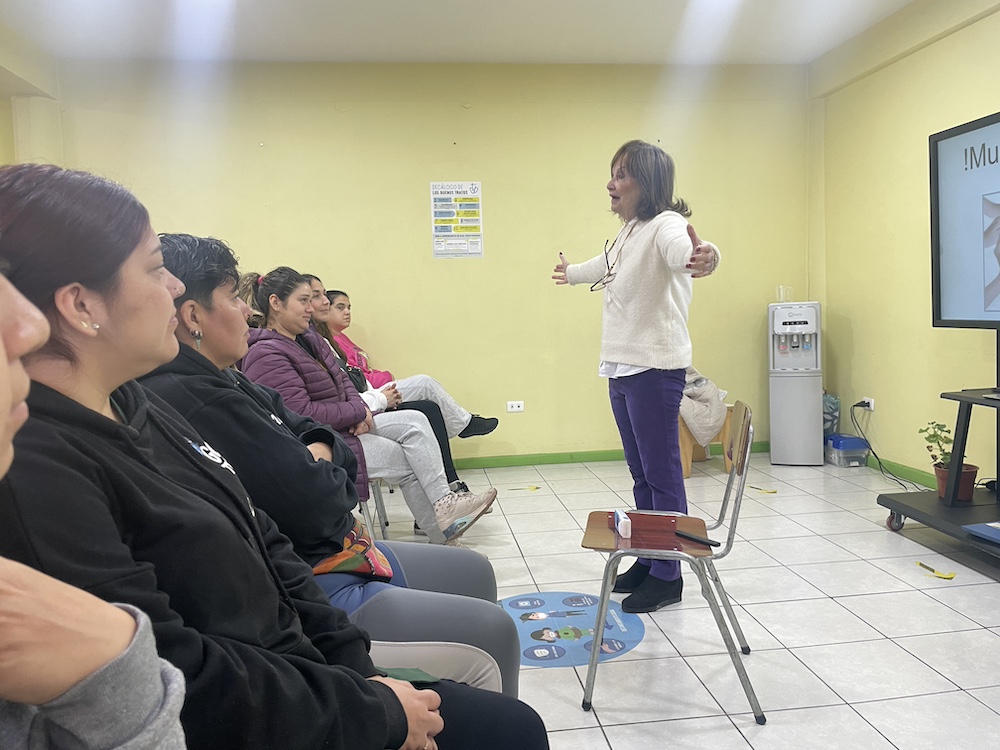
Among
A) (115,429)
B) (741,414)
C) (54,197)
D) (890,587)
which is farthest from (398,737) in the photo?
(890,587)

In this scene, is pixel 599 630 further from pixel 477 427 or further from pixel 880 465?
pixel 880 465

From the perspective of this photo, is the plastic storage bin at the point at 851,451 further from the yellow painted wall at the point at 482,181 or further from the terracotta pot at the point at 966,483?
the terracotta pot at the point at 966,483

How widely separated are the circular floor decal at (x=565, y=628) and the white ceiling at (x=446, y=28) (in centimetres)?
311

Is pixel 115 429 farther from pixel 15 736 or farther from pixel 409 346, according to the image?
pixel 409 346

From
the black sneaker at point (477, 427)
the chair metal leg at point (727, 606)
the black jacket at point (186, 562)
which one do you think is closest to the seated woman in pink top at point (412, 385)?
the black sneaker at point (477, 427)

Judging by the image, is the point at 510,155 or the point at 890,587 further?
the point at 510,155

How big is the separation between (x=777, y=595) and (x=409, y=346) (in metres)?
3.08

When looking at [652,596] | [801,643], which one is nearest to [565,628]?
[652,596]

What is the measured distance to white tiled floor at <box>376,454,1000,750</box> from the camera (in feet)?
6.20

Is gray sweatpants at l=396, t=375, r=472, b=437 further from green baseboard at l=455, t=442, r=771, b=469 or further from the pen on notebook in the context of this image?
the pen on notebook

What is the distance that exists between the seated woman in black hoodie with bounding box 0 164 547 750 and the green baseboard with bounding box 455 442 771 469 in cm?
411

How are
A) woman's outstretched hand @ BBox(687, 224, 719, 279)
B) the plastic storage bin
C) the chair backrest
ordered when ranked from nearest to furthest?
the chair backrest
woman's outstretched hand @ BBox(687, 224, 719, 279)
the plastic storage bin

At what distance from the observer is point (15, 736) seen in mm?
501

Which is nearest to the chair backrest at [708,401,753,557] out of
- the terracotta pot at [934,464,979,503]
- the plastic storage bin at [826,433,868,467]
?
the terracotta pot at [934,464,979,503]
